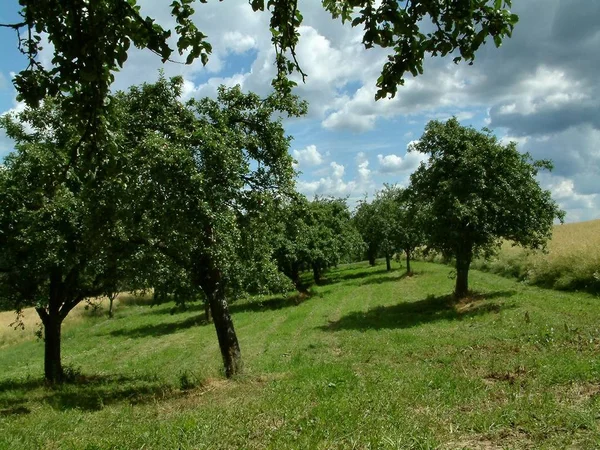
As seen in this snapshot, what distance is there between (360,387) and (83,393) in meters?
8.71

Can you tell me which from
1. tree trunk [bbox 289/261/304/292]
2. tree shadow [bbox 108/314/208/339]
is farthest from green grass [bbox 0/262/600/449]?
tree trunk [bbox 289/261/304/292]

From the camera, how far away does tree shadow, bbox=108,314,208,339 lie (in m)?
32.4

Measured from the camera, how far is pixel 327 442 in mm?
6109

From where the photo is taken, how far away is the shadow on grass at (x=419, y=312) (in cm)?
2178

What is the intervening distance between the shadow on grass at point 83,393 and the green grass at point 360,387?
0.06m

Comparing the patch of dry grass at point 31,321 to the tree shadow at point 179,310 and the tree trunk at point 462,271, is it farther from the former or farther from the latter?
the tree trunk at point 462,271

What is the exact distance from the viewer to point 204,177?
11.6 m

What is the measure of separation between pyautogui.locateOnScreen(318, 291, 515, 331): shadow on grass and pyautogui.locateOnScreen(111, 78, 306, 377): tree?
29.7 ft

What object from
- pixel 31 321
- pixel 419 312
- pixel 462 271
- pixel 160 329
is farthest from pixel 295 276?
pixel 31 321

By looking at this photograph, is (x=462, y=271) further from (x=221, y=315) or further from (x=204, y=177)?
(x=204, y=177)

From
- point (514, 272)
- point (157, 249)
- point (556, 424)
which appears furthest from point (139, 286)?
point (514, 272)

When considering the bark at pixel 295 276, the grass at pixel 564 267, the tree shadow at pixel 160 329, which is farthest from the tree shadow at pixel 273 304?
the grass at pixel 564 267

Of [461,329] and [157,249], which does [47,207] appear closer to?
[157,249]

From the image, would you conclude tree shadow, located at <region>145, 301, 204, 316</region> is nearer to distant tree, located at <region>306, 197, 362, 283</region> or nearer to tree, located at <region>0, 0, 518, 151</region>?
distant tree, located at <region>306, 197, 362, 283</region>
